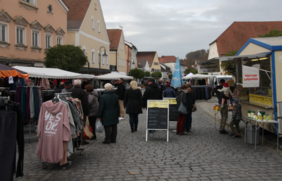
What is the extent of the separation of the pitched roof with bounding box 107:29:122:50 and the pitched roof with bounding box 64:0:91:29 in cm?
1663

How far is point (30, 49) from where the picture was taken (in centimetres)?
2216

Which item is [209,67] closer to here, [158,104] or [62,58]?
[158,104]

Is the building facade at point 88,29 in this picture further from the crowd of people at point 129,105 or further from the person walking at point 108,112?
the person walking at point 108,112

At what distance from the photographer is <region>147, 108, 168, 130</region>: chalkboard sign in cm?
903

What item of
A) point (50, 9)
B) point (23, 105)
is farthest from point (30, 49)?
point (23, 105)

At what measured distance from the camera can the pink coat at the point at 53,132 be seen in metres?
5.57

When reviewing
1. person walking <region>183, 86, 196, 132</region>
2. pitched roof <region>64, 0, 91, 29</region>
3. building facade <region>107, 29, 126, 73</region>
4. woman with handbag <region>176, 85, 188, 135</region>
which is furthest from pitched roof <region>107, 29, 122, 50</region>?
woman with handbag <region>176, 85, 188, 135</region>

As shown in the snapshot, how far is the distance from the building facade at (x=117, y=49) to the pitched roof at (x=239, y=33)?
58.5 feet

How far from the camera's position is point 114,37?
177 ft

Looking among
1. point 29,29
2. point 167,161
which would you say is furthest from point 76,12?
point 167,161

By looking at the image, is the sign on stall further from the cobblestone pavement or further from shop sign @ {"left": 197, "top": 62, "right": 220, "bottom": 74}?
the cobblestone pavement

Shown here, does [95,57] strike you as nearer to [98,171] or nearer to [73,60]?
[73,60]

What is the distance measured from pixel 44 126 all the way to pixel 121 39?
51.1 meters

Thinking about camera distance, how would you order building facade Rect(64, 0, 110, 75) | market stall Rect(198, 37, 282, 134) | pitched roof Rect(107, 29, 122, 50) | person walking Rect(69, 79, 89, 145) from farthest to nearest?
pitched roof Rect(107, 29, 122, 50), building facade Rect(64, 0, 110, 75), person walking Rect(69, 79, 89, 145), market stall Rect(198, 37, 282, 134)
